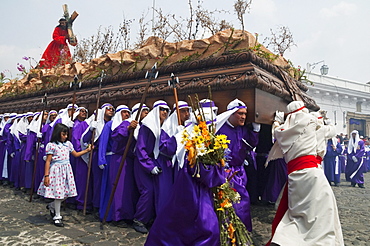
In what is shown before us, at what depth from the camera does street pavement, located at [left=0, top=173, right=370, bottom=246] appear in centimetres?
399

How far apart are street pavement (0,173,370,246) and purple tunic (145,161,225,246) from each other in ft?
3.01

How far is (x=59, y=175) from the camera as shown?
4.74 m

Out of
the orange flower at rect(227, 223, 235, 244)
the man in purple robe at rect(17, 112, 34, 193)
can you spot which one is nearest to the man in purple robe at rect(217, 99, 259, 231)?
the orange flower at rect(227, 223, 235, 244)

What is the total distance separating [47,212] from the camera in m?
5.53

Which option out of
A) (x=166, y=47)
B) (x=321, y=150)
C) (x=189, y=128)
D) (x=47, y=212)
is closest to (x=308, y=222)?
(x=321, y=150)

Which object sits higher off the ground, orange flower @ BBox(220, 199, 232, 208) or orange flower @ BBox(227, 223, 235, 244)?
orange flower @ BBox(220, 199, 232, 208)

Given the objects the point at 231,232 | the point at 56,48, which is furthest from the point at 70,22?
the point at 231,232

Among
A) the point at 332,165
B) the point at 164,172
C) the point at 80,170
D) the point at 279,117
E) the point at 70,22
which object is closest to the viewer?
the point at 164,172

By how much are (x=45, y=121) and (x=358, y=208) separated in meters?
6.96

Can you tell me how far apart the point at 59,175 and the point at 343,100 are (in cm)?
1818

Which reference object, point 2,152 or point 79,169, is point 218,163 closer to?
point 79,169

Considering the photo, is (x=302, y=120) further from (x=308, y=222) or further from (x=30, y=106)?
(x=30, y=106)

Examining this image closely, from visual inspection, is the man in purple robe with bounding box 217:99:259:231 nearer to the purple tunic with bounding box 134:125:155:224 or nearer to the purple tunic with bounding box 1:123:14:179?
the purple tunic with bounding box 134:125:155:224

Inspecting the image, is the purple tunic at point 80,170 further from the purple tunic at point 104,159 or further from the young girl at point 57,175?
the young girl at point 57,175
